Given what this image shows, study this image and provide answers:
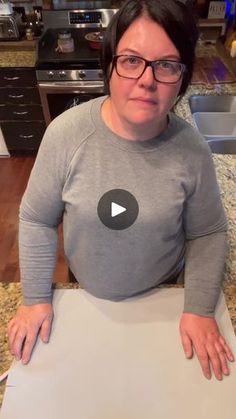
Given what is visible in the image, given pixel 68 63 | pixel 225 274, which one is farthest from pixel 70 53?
pixel 225 274

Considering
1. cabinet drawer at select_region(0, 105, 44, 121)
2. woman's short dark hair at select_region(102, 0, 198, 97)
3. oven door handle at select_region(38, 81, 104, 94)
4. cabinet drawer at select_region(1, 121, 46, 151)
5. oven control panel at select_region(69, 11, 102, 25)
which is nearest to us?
woman's short dark hair at select_region(102, 0, 198, 97)

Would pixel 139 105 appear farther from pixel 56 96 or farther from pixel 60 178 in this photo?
pixel 56 96

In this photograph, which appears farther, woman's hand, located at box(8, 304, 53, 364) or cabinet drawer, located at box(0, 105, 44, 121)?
cabinet drawer, located at box(0, 105, 44, 121)

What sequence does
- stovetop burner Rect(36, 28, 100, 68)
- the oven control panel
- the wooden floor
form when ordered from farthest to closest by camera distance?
the oven control panel → stovetop burner Rect(36, 28, 100, 68) → the wooden floor

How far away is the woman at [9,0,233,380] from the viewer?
58 centimetres

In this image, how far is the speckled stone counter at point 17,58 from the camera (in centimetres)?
243

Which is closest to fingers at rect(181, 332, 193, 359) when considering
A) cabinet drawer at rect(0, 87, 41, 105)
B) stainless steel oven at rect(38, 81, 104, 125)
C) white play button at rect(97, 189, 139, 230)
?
white play button at rect(97, 189, 139, 230)

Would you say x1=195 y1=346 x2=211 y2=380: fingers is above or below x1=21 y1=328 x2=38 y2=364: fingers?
below

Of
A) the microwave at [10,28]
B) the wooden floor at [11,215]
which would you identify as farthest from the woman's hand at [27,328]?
the microwave at [10,28]

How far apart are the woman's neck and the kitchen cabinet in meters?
2.03

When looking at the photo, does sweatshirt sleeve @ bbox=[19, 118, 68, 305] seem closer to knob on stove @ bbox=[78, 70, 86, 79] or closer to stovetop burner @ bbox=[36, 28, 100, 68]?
stovetop burner @ bbox=[36, 28, 100, 68]

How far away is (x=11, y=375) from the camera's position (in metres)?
0.60

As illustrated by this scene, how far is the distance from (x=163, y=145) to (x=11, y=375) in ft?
1.73

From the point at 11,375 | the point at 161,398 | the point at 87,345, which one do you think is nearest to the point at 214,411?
the point at 161,398
